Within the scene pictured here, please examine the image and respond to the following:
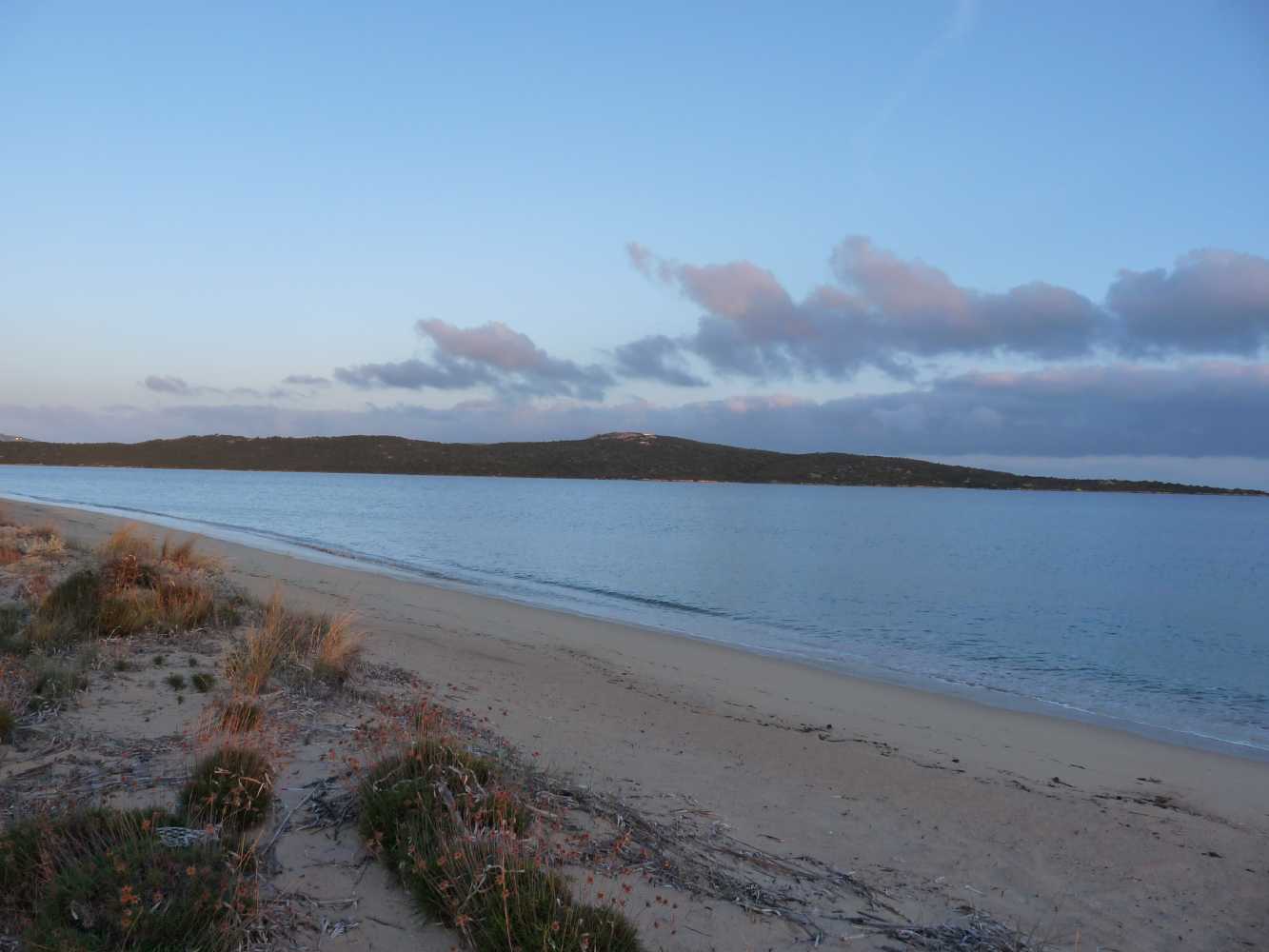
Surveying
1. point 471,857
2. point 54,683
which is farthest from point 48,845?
point 54,683

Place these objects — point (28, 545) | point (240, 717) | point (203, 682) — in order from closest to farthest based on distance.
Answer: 1. point (240, 717)
2. point (203, 682)
3. point (28, 545)

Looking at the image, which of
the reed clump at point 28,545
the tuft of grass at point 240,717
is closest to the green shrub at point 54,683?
the tuft of grass at point 240,717

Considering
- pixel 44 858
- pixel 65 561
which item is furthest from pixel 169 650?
pixel 65 561

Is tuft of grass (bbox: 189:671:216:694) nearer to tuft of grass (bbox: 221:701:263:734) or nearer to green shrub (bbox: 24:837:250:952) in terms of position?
tuft of grass (bbox: 221:701:263:734)

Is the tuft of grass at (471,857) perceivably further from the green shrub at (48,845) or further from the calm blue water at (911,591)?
the calm blue water at (911,591)

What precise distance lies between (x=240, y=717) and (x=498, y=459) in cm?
17423

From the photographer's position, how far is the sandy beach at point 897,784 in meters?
5.02

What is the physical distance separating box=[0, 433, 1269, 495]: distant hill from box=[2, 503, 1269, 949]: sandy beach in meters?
163

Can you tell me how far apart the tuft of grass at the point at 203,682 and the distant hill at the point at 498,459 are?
550 feet

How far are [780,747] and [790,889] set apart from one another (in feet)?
12.8

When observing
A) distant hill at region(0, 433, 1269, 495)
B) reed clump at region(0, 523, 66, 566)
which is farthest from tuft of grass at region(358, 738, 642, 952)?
distant hill at region(0, 433, 1269, 495)

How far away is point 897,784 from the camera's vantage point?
7.45 metres

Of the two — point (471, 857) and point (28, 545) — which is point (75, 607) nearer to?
point (471, 857)

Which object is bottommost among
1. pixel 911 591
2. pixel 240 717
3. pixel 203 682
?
pixel 911 591
